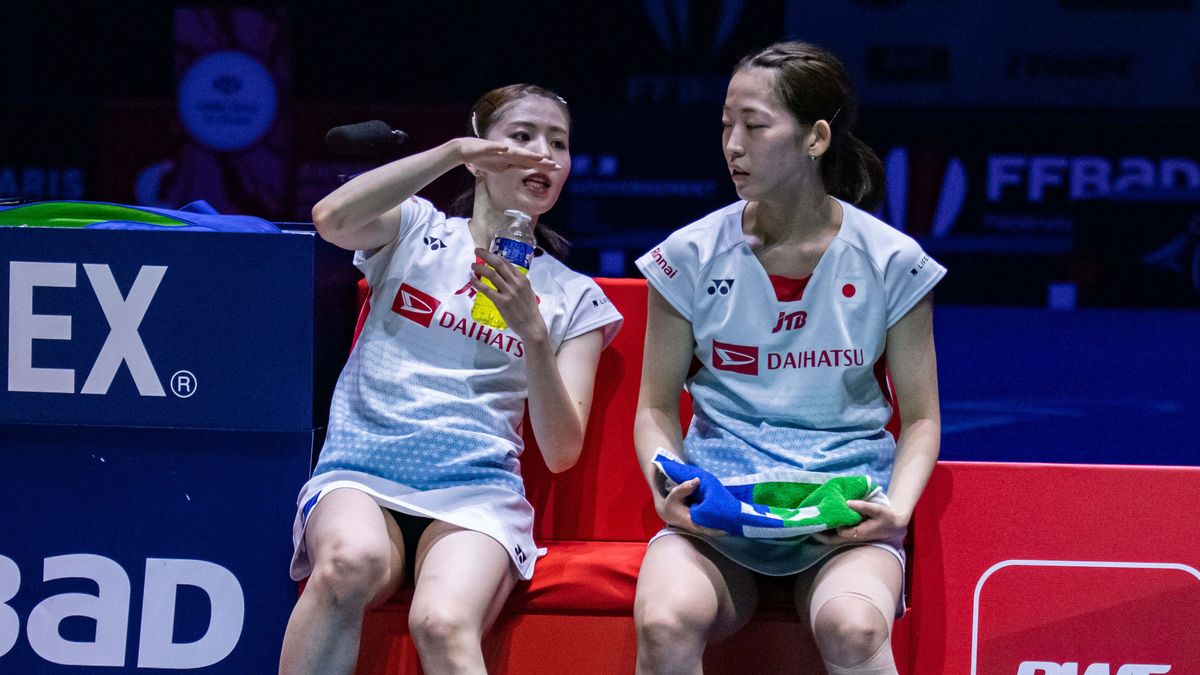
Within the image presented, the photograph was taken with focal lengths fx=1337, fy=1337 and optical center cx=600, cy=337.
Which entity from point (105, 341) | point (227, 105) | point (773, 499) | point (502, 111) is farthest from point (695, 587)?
point (227, 105)

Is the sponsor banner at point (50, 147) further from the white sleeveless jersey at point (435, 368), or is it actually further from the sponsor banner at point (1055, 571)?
the sponsor banner at point (1055, 571)

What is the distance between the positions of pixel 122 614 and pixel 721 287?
129cm

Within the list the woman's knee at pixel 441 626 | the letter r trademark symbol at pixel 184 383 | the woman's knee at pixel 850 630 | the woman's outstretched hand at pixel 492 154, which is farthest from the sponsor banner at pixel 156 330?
the woman's knee at pixel 850 630

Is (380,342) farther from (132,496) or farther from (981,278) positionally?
(981,278)

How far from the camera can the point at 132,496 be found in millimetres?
2564

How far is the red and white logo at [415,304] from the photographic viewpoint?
8.25 feet

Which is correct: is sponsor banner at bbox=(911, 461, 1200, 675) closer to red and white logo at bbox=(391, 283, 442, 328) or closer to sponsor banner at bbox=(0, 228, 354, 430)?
red and white logo at bbox=(391, 283, 442, 328)

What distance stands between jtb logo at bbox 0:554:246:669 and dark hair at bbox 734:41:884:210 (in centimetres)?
137

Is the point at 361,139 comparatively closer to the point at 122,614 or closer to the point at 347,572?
the point at 347,572

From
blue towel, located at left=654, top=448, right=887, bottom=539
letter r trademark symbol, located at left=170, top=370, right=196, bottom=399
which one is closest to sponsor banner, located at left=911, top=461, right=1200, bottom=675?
blue towel, located at left=654, top=448, right=887, bottom=539

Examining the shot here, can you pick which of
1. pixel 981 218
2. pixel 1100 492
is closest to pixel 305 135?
pixel 981 218

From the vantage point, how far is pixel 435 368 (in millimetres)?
2477

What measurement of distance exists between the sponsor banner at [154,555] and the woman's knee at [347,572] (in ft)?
1.28

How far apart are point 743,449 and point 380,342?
0.71 m
